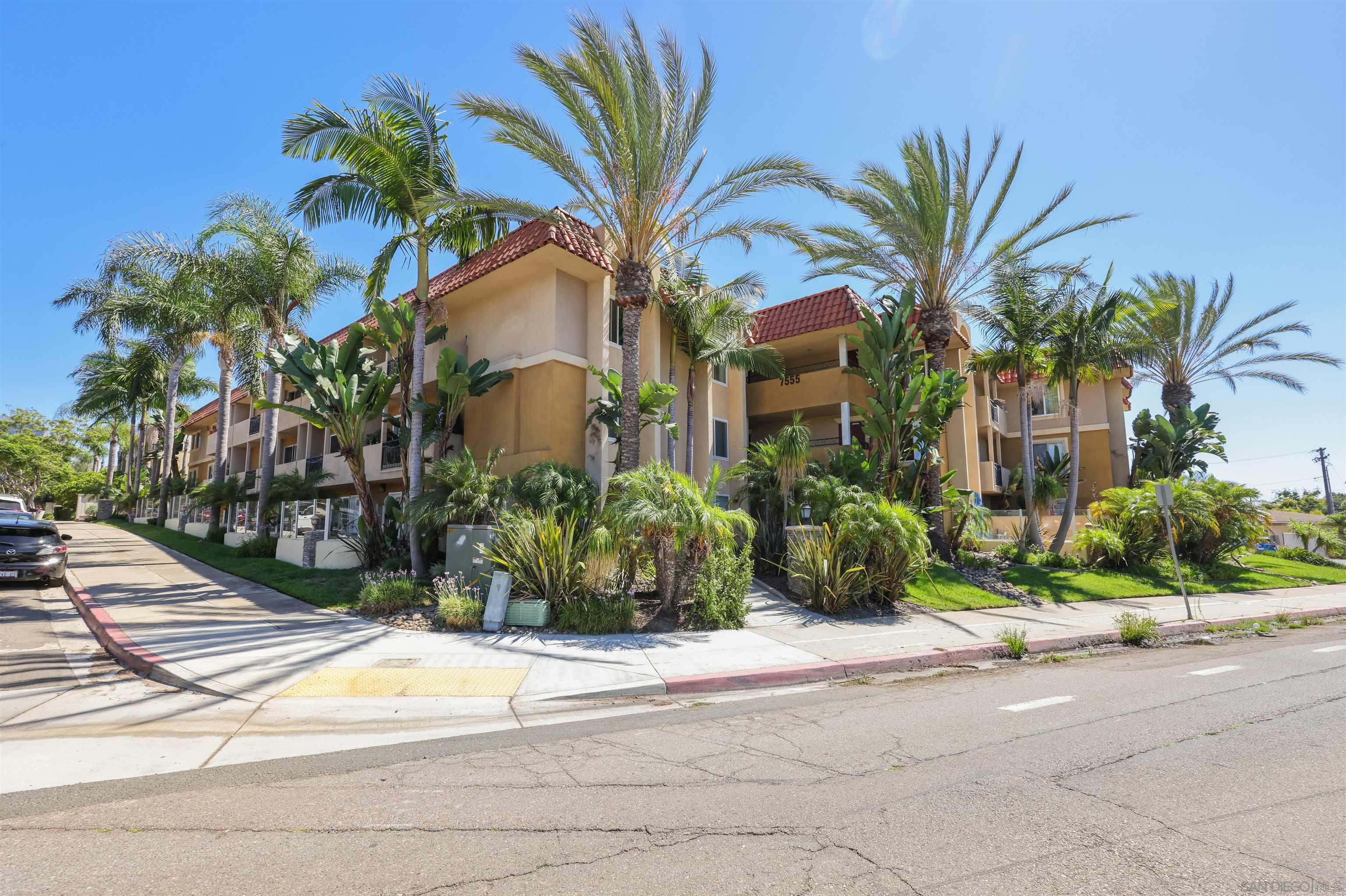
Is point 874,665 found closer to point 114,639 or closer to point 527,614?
point 527,614

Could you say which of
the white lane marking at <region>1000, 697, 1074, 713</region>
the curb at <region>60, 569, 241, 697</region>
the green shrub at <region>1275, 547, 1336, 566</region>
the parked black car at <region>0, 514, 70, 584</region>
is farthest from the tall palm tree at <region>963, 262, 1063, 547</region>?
the parked black car at <region>0, 514, 70, 584</region>

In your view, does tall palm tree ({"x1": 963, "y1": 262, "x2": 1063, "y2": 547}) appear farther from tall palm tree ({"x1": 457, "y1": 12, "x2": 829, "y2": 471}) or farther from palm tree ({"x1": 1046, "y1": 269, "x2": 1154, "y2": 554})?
tall palm tree ({"x1": 457, "y1": 12, "x2": 829, "y2": 471})

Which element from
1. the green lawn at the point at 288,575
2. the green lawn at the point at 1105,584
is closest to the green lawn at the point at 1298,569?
the green lawn at the point at 1105,584

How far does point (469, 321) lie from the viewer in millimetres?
20562

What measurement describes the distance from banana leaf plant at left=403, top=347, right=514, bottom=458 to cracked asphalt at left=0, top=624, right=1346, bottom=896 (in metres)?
11.6

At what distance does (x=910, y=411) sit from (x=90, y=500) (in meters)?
60.4

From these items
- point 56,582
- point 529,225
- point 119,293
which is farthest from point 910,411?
point 119,293

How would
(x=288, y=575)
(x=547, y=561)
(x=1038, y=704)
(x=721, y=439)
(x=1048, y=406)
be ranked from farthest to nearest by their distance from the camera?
(x=1048, y=406) → (x=721, y=439) → (x=288, y=575) → (x=547, y=561) → (x=1038, y=704)

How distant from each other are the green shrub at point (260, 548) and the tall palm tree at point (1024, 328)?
22.2 meters

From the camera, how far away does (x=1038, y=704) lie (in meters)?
6.76

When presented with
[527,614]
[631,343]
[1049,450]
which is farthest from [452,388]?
[1049,450]

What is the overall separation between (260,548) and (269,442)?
4.08 meters

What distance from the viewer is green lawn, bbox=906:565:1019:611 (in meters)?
14.2

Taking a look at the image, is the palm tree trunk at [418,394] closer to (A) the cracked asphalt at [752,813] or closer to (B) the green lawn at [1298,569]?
(A) the cracked asphalt at [752,813]
